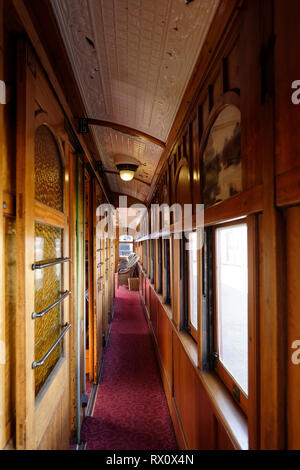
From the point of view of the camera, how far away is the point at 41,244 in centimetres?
154

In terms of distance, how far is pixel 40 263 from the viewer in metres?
1.48

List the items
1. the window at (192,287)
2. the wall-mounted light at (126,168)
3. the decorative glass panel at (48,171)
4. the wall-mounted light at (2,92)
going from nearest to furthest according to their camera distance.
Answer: the wall-mounted light at (2,92), the decorative glass panel at (48,171), the window at (192,287), the wall-mounted light at (126,168)

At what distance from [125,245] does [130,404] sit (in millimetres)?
11624

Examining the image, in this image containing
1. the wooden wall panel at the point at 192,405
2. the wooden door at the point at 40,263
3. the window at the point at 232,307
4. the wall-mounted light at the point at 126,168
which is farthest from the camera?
the wall-mounted light at the point at 126,168

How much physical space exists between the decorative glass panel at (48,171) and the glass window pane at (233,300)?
1.13 metres

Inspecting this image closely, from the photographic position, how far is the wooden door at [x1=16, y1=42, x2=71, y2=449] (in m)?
1.18

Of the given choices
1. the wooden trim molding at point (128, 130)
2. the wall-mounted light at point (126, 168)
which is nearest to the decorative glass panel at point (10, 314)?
the wooden trim molding at point (128, 130)

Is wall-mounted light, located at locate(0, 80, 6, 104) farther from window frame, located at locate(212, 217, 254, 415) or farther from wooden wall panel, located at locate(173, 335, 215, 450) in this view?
wooden wall panel, located at locate(173, 335, 215, 450)

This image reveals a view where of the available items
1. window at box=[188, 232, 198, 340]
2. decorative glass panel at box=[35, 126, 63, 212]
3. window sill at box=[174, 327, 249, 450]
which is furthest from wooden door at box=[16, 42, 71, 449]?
window at box=[188, 232, 198, 340]

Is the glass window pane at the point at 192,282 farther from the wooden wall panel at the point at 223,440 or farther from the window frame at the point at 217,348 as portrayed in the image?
the wooden wall panel at the point at 223,440

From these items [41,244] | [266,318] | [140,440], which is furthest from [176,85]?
[140,440]

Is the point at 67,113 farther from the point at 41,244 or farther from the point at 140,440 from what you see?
the point at 140,440

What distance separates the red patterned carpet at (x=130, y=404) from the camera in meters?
2.59
